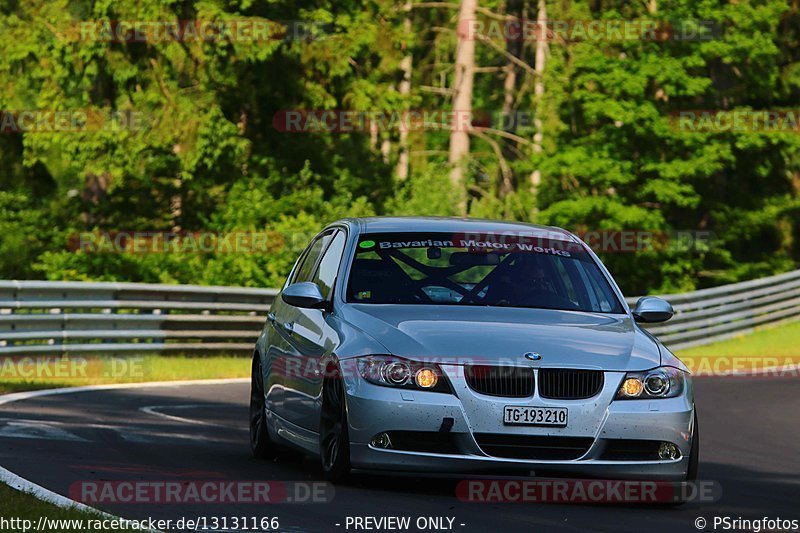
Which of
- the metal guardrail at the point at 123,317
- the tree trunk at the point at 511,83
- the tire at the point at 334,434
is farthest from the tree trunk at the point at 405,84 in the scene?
the tire at the point at 334,434

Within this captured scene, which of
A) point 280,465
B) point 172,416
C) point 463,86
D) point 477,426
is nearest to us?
point 477,426

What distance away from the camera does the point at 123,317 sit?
22.8 meters

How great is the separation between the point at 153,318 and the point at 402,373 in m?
14.7

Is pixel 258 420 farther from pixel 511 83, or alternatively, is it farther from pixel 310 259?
pixel 511 83

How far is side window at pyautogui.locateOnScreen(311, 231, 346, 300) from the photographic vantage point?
34.8 feet

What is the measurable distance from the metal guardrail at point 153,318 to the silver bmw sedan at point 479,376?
10975 mm

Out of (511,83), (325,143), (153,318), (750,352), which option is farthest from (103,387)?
(511,83)

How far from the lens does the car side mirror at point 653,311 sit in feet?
33.8

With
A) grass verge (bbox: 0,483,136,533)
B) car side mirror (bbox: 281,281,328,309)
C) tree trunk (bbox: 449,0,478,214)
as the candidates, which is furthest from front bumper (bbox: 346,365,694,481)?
tree trunk (bbox: 449,0,478,214)

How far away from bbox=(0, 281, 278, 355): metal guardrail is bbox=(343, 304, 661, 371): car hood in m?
11.6

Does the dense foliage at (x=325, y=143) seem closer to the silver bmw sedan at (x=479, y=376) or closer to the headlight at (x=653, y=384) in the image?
the silver bmw sedan at (x=479, y=376)

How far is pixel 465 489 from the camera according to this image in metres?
9.60

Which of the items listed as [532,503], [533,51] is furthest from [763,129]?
[532,503]

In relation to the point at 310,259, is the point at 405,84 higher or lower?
lower
